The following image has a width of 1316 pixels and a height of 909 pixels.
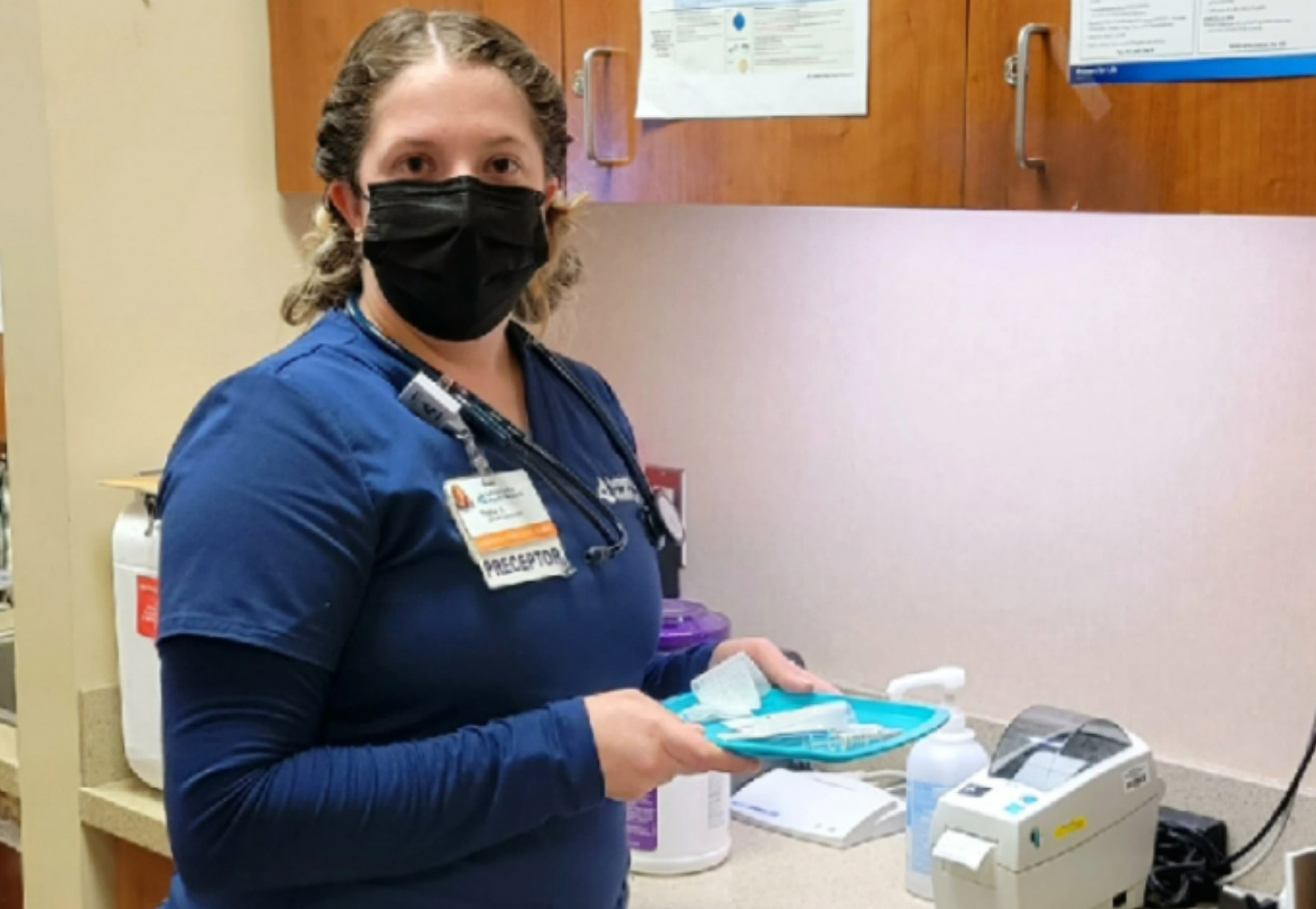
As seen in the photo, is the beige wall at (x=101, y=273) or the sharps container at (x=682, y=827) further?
the beige wall at (x=101, y=273)

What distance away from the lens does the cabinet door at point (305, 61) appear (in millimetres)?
2002

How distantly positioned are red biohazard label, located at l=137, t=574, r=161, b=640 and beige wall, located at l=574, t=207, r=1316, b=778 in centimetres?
69

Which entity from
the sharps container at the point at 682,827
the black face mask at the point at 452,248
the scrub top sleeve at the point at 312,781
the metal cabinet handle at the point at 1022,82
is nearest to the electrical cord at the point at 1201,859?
the sharps container at the point at 682,827

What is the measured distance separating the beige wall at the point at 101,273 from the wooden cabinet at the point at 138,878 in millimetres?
41

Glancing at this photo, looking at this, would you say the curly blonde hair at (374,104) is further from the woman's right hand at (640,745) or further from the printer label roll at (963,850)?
the printer label roll at (963,850)

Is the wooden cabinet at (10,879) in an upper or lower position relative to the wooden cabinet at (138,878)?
lower

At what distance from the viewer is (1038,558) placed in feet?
6.29

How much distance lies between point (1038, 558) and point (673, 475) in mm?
531

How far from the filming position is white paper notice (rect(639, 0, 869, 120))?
1.53 meters

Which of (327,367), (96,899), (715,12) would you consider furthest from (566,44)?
(96,899)

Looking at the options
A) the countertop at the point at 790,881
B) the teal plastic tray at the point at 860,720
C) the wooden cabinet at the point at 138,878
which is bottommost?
the wooden cabinet at the point at 138,878

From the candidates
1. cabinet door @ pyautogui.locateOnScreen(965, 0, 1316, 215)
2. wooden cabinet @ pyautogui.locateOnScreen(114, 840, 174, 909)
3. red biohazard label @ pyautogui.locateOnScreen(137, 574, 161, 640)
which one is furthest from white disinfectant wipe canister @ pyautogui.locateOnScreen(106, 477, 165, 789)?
cabinet door @ pyautogui.locateOnScreen(965, 0, 1316, 215)

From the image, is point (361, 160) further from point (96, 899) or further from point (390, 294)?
point (96, 899)

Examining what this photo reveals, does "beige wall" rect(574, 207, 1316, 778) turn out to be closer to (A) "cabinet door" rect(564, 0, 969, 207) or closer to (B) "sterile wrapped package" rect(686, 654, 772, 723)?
(A) "cabinet door" rect(564, 0, 969, 207)
